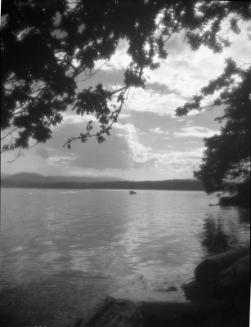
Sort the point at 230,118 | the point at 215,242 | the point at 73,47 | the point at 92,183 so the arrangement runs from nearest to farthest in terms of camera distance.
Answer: the point at 73,47 → the point at 230,118 → the point at 92,183 → the point at 215,242

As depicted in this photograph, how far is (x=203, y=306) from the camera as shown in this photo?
15.9ft

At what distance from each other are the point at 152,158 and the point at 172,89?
104 cm

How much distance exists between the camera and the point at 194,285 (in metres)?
6.24

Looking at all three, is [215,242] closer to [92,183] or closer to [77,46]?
[92,183]

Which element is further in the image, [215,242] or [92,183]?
[215,242]

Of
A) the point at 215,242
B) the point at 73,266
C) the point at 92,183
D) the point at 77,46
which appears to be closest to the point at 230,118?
the point at 92,183

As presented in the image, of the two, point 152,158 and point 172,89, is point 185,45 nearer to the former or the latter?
point 172,89

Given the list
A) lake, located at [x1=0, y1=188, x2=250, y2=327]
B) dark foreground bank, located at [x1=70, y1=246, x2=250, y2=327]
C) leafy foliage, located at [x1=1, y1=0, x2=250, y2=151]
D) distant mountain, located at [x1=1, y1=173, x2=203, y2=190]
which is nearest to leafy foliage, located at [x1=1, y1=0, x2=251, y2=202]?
leafy foliage, located at [x1=1, y1=0, x2=250, y2=151]

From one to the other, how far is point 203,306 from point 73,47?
3758mm

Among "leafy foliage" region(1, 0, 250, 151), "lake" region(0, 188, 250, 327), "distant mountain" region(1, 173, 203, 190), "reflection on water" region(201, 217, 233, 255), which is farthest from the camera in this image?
"reflection on water" region(201, 217, 233, 255)

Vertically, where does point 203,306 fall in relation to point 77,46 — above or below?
below

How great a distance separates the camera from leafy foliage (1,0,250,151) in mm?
3812

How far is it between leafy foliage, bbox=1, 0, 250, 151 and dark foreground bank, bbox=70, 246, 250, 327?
2013 mm

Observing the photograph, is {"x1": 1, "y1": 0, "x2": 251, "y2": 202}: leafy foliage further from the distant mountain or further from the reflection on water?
the reflection on water
